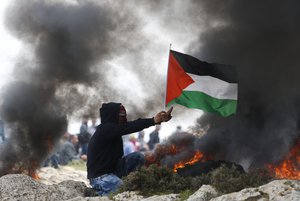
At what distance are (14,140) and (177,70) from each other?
6.95 meters

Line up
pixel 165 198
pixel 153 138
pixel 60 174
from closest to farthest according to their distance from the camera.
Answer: pixel 165 198
pixel 60 174
pixel 153 138

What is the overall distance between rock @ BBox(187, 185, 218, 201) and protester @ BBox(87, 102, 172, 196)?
175 centimetres

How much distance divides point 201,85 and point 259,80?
6.10m

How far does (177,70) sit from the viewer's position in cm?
988

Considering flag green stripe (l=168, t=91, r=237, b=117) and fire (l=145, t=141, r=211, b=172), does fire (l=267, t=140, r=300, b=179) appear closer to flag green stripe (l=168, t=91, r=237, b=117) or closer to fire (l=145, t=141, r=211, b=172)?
fire (l=145, t=141, r=211, b=172)

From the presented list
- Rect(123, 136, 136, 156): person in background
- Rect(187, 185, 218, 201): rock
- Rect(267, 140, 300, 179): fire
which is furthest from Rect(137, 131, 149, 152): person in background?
Rect(187, 185, 218, 201): rock

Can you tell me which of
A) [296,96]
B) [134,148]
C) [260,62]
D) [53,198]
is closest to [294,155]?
[296,96]

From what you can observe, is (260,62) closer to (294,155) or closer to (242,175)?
(294,155)

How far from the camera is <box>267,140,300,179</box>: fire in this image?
12.3 meters

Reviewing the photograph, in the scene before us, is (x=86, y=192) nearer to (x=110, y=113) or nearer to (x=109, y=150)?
(x=109, y=150)

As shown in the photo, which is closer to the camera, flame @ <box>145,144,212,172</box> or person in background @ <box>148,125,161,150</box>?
flame @ <box>145,144,212,172</box>

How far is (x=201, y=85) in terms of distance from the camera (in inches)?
389

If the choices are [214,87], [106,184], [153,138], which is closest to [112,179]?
[106,184]

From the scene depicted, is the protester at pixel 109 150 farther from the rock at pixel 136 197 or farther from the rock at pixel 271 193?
the rock at pixel 271 193
